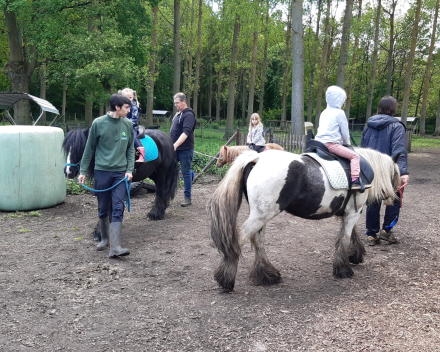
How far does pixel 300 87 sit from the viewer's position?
1261 centimetres

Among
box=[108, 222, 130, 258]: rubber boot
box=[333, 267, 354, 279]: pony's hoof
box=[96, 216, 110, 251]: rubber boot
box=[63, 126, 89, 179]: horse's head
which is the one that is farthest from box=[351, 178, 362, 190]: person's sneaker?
box=[63, 126, 89, 179]: horse's head

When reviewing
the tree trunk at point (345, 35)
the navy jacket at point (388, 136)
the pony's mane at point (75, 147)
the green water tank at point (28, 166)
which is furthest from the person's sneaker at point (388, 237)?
the tree trunk at point (345, 35)

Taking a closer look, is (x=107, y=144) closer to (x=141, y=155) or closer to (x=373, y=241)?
(x=141, y=155)

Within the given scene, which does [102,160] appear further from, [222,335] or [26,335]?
[222,335]

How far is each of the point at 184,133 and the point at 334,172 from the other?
12.3ft

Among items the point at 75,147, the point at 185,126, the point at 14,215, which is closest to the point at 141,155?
the point at 75,147

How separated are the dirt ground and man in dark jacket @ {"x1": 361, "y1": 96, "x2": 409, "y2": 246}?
281 millimetres

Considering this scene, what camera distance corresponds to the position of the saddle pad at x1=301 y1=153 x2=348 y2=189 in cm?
392

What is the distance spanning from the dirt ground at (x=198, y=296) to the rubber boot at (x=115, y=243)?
0.11 meters

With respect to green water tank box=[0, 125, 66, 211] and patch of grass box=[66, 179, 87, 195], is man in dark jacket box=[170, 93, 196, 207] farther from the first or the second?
patch of grass box=[66, 179, 87, 195]

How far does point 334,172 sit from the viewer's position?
3955 mm

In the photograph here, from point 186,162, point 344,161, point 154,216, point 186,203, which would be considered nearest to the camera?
point 344,161

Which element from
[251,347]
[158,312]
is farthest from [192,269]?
[251,347]

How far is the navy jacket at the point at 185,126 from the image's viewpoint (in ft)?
23.5
